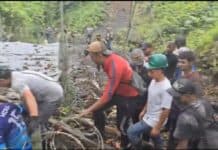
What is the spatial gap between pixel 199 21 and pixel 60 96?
3.00 metres

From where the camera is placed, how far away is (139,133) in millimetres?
5500

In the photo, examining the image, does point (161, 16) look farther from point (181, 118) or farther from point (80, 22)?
point (181, 118)

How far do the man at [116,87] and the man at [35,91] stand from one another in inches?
19.2

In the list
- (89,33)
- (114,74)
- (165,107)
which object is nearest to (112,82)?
(114,74)

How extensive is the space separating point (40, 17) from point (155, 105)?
2.36 m

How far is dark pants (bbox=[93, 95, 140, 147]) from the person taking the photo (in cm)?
585

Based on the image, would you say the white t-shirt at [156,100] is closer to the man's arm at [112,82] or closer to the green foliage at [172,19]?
the man's arm at [112,82]

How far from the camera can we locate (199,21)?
7559 mm

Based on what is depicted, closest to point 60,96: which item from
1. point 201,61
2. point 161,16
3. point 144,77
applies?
point 144,77

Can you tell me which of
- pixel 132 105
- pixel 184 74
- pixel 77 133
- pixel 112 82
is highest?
pixel 184 74

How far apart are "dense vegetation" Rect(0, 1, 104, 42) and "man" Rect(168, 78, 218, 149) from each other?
4.91 ft

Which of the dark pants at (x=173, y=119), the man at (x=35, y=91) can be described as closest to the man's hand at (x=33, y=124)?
the man at (x=35, y=91)

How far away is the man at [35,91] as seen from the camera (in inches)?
204

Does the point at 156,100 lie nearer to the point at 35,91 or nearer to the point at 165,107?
the point at 165,107
